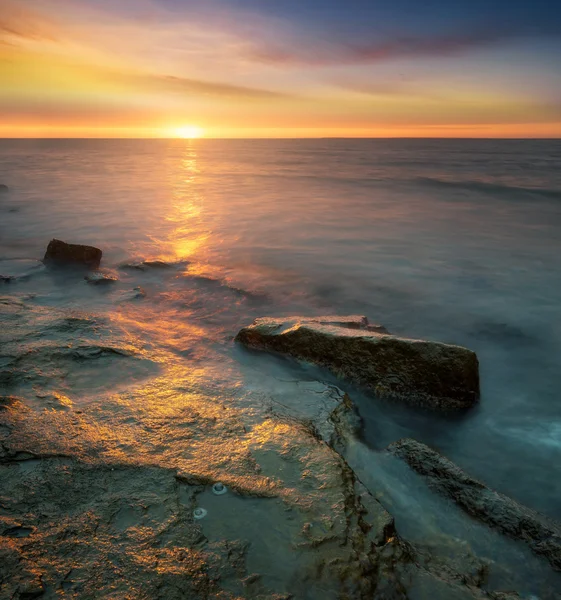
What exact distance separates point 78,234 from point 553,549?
1425cm

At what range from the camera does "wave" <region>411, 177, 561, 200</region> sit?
2528cm

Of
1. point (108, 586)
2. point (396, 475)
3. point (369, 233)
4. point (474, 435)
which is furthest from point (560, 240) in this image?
point (108, 586)

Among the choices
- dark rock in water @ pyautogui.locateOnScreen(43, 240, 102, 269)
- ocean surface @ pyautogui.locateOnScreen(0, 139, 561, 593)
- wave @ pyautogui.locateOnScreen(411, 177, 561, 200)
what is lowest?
ocean surface @ pyautogui.locateOnScreen(0, 139, 561, 593)

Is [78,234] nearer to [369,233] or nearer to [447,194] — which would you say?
[369,233]

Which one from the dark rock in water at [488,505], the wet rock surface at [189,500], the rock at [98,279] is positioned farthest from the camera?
the rock at [98,279]

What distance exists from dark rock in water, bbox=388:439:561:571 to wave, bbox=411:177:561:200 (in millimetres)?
25970

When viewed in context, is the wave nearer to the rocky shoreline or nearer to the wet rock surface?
the rocky shoreline

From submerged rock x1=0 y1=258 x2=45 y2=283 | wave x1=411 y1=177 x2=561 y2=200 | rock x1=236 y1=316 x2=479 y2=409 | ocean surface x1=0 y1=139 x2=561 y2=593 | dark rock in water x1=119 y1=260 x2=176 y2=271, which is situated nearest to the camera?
ocean surface x1=0 y1=139 x2=561 y2=593

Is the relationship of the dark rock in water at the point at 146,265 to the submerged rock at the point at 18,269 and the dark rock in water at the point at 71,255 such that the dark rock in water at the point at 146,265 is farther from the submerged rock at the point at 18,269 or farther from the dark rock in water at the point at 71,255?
the submerged rock at the point at 18,269

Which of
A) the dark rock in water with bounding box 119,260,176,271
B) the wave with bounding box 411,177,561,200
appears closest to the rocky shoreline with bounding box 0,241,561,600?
the dark rock in water with bounding box 119,260,176,271

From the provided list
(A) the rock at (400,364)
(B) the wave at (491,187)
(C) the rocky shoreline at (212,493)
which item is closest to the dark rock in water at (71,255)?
(C) the rocky shoreline at (212,493)

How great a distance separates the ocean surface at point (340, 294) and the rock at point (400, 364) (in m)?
0.20

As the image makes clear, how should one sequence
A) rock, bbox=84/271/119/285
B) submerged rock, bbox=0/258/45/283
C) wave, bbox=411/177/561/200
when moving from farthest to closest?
wave, bbox=411/177/561/200 → submerged rock, bbox=0/258/45/283 → rock, bbox=84/271/119/285

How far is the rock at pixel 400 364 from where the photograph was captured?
4387 mm
